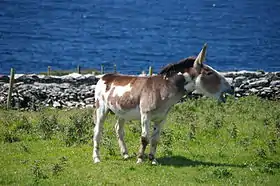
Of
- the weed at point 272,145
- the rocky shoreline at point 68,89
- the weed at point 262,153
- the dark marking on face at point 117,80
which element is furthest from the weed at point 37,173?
the rocky shoreline at point 68,89

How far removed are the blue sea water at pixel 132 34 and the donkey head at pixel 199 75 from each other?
6055 centimetres

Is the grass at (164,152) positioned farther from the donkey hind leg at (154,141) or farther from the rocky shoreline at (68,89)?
the rocky shoreline at (68,89)

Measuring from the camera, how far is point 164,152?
18922mm

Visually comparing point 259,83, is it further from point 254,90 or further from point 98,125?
point 98,125

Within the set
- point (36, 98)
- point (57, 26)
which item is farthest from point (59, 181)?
point (57, 26)

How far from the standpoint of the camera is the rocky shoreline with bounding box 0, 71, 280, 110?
3384 centimetres

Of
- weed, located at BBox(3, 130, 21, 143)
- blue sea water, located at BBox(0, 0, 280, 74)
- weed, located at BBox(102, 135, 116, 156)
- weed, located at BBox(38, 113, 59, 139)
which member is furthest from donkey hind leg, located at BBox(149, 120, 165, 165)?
blue sea water, located at BBox(0, 0, 280, 74)

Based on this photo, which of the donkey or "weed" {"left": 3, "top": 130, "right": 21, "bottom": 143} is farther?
"weed" {"left": 3, "top": 130, "right": 21, "bottom": 143}

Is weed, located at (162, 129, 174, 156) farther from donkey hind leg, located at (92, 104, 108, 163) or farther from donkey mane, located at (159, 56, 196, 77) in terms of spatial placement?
donkey mane, located at (159, 56, 196, 77)

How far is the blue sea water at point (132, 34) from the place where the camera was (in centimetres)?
9206

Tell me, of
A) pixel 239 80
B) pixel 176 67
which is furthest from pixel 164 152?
pixel 239 80

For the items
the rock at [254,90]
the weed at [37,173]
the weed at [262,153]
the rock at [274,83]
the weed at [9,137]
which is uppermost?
the rock at [274,83]

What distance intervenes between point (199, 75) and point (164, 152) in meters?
2.94

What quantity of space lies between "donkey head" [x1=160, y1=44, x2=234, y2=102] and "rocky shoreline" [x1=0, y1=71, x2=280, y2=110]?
14.9m
